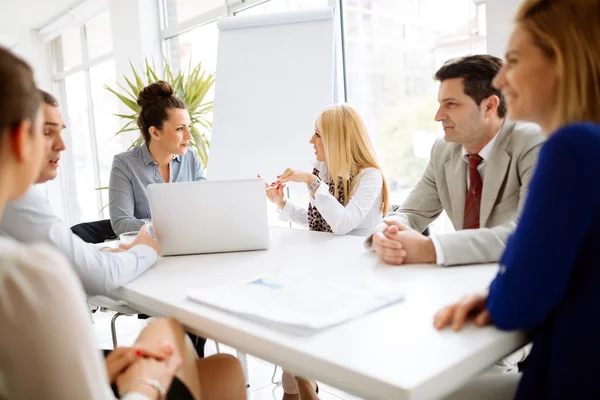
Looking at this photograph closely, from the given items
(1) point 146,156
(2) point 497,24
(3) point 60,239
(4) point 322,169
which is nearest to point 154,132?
(1) point 146,156

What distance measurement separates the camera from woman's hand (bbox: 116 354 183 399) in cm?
86

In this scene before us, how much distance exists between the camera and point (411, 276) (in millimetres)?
1210

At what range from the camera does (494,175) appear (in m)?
1.60

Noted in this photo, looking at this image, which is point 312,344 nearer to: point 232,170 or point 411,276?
point 411,276

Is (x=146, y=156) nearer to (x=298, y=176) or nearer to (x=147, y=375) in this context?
(x=298, y=176)

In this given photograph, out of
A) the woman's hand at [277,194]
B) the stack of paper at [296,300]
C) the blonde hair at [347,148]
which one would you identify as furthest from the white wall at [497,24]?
the stack of paper at [296,300]

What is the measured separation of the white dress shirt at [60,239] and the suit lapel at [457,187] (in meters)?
1.15

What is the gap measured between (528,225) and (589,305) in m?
0.16

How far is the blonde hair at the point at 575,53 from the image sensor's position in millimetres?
830

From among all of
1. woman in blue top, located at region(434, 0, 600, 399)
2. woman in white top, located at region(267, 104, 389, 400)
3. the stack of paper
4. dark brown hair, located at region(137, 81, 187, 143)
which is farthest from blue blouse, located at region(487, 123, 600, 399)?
dark brown hair, located at region(137, 81, 187, 143)

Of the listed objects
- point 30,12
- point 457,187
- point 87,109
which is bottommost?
point 457,187

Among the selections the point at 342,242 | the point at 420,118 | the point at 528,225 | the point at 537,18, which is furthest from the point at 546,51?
the point at 420,118

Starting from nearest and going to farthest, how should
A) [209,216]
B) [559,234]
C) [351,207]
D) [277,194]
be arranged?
[559,234] < [209,216] < [351,207] < [277,194]

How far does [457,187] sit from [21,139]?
146 cm
